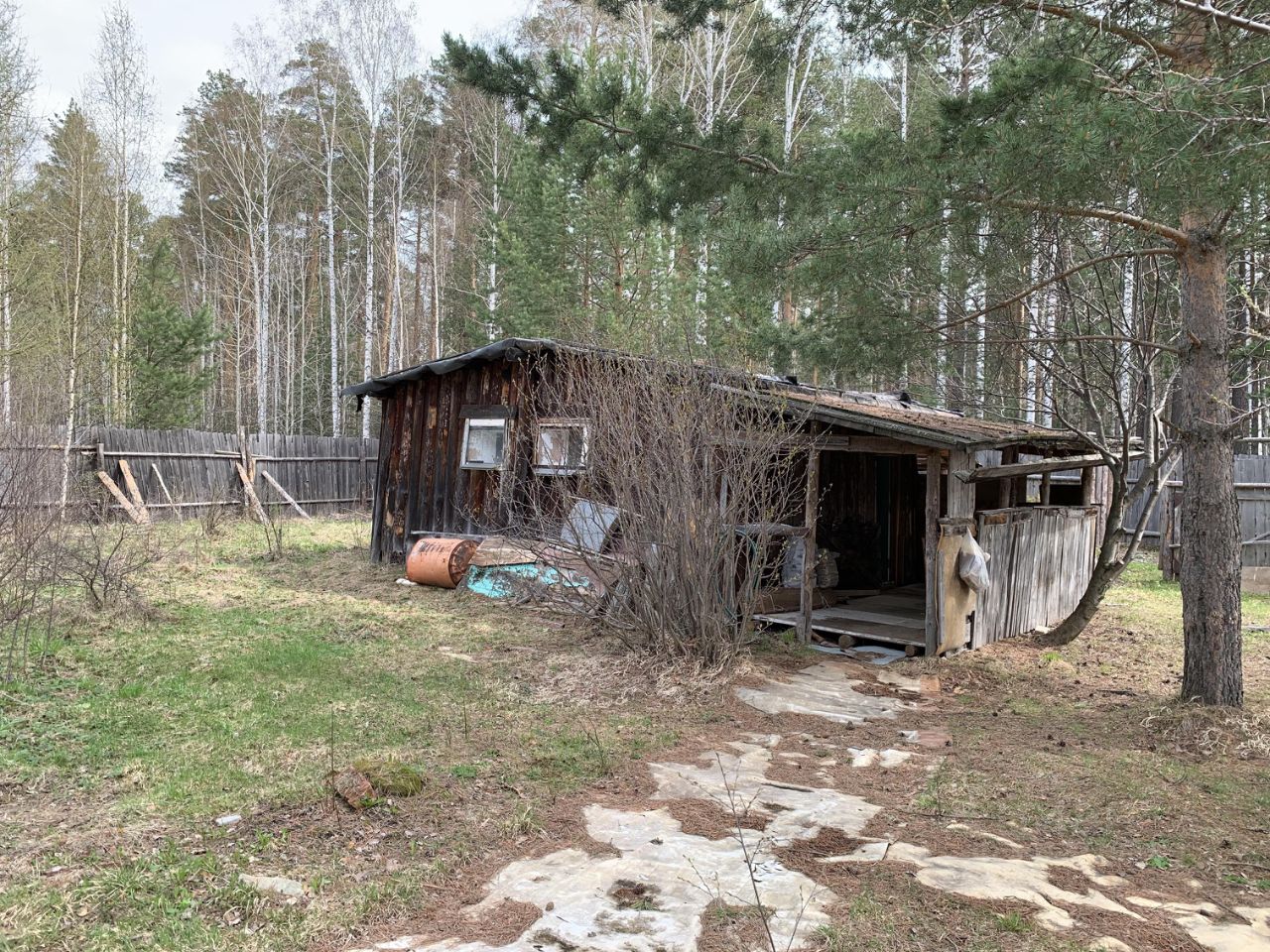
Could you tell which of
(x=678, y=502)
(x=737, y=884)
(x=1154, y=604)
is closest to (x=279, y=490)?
(x=678, y=502)

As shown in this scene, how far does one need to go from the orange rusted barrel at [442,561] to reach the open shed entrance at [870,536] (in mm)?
4185

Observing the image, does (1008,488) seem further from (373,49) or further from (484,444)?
(373,49)

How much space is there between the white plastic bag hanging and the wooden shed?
0.22 ft

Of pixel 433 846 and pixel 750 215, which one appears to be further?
pixel 750 215

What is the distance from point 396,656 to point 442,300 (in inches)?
797

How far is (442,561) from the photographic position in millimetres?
10438

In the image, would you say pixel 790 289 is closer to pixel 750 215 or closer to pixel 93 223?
pixel 750 215

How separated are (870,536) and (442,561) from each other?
19.4ft

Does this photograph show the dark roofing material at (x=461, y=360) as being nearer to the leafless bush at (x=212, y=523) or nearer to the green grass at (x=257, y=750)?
the green grass at (x=257, y=750)

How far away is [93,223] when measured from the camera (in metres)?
15.9

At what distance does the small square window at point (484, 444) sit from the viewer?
11297 mm

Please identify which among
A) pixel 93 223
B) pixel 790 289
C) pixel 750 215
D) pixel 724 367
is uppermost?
pixel 93 223

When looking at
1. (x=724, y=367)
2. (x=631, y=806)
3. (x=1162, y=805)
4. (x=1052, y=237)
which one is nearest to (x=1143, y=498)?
(x=1052, y=237)

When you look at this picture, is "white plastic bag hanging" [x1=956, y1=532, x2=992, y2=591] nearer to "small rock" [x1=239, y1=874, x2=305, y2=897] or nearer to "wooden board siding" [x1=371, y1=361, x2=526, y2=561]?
"wooden board siding" [x1=371, y1=361, x2=526, y2=561]
